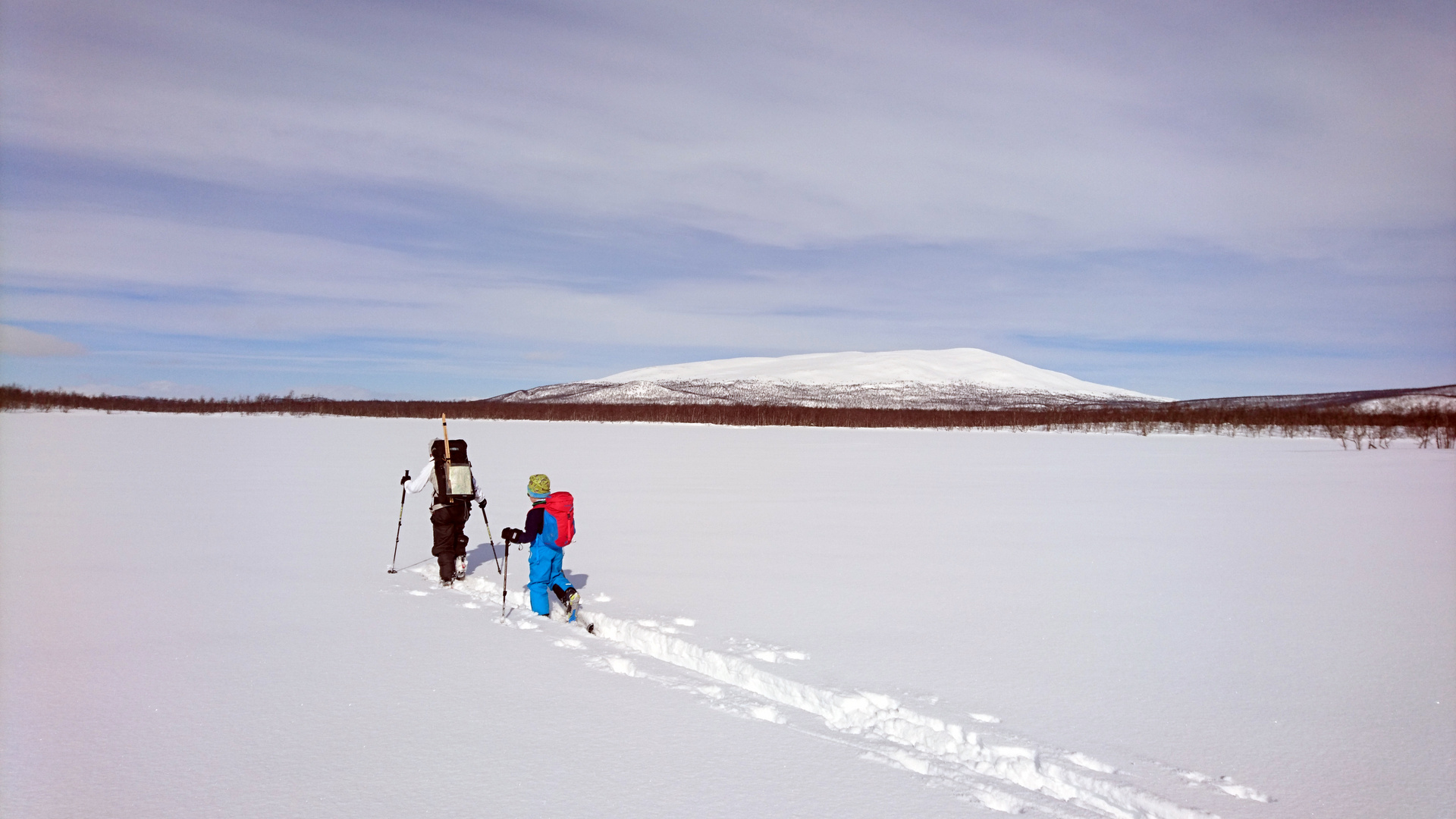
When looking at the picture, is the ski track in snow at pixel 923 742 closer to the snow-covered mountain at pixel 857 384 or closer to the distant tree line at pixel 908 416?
the distant tree line at pixel 908 416

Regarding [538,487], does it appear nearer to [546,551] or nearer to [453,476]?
[546,551]

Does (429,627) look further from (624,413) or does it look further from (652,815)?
(624,413)

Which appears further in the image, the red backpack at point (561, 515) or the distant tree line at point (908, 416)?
the distant tree line at point (908, 416)

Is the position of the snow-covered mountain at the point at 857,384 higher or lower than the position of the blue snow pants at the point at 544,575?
higher

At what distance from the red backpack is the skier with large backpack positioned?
1253mm

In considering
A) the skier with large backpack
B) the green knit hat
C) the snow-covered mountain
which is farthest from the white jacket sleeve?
the snow-covered mountain

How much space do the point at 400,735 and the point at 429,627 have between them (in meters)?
2.13

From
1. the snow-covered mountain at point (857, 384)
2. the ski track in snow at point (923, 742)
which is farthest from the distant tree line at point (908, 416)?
the snow-covered mountain at point (857, 384)

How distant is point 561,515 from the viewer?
22.4 feet

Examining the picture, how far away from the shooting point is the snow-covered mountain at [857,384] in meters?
121

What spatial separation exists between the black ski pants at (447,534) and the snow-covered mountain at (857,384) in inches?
3958

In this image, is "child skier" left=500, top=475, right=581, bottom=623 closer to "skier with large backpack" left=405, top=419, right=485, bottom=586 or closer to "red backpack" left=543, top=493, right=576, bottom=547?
"red backpack" left=543, top=493, right=576, bottom=547

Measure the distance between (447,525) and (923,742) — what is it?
525 cm

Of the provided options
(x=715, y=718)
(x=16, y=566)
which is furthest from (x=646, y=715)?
(x=16, y=566)
